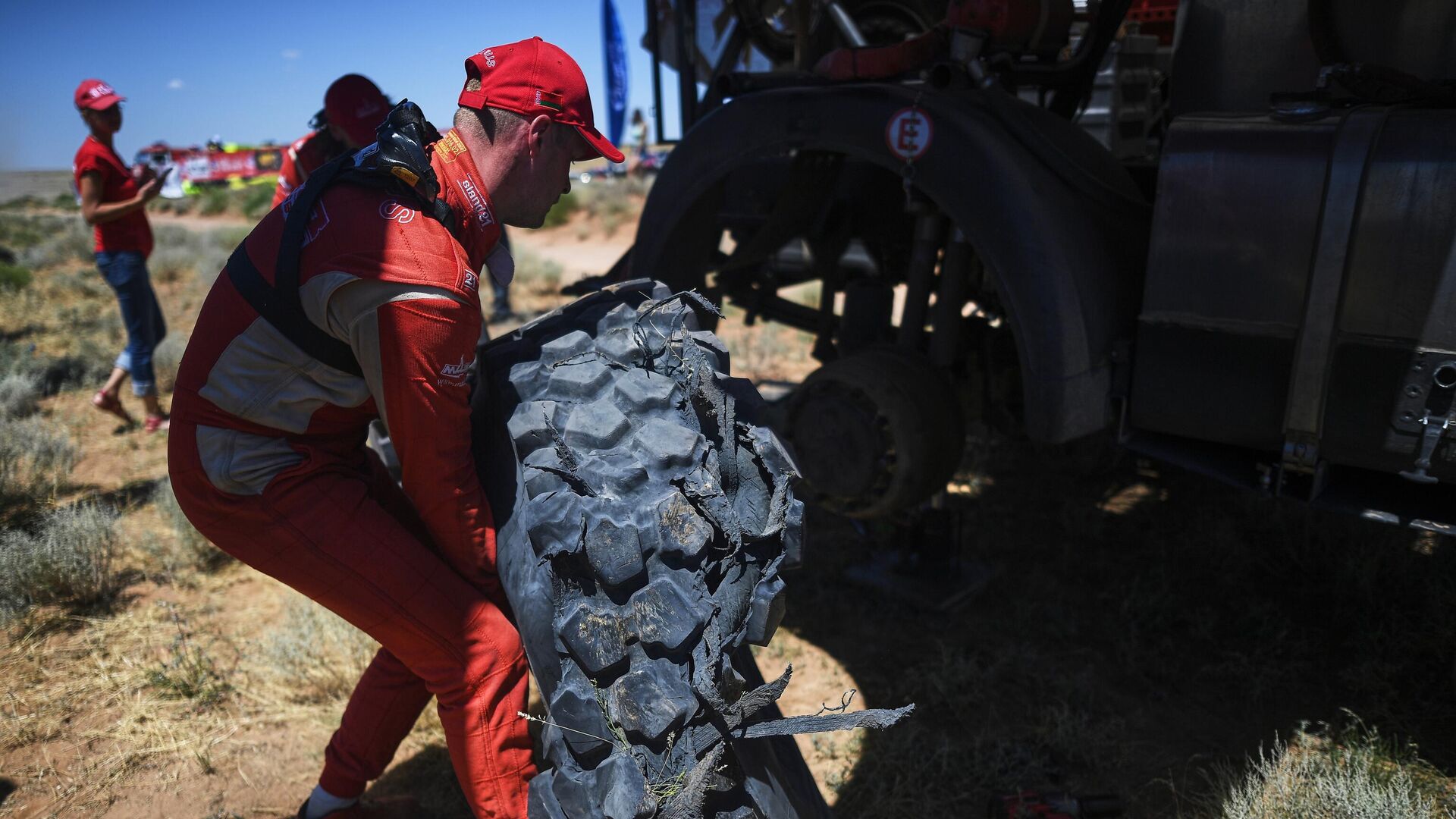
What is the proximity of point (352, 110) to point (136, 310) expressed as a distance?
114 inches

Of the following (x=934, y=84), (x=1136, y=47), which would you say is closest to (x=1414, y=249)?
(x=934, y=84)

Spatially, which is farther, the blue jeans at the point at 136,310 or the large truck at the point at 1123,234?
the blue jeans at the point at 136,310

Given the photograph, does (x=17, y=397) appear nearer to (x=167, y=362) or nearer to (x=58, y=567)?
(x=167, y=362)

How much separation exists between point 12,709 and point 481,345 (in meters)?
2.49

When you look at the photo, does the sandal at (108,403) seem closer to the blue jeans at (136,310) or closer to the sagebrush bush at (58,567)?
the blue jeans at (136,310)

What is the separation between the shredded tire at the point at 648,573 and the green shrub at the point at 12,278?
45.0 feet

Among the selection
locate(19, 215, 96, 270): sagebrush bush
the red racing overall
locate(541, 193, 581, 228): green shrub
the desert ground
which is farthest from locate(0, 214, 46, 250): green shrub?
the red racing overall

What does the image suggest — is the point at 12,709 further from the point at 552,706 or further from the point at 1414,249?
the point at 1414,249

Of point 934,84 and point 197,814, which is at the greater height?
point 934,84

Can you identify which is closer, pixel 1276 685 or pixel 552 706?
pixel 552 706

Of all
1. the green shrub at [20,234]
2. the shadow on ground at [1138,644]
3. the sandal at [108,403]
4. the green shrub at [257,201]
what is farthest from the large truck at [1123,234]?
the green shrub at [257,201]

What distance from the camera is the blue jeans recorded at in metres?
5.64

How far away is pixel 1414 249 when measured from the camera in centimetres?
208

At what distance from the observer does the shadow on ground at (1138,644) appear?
2.85m
